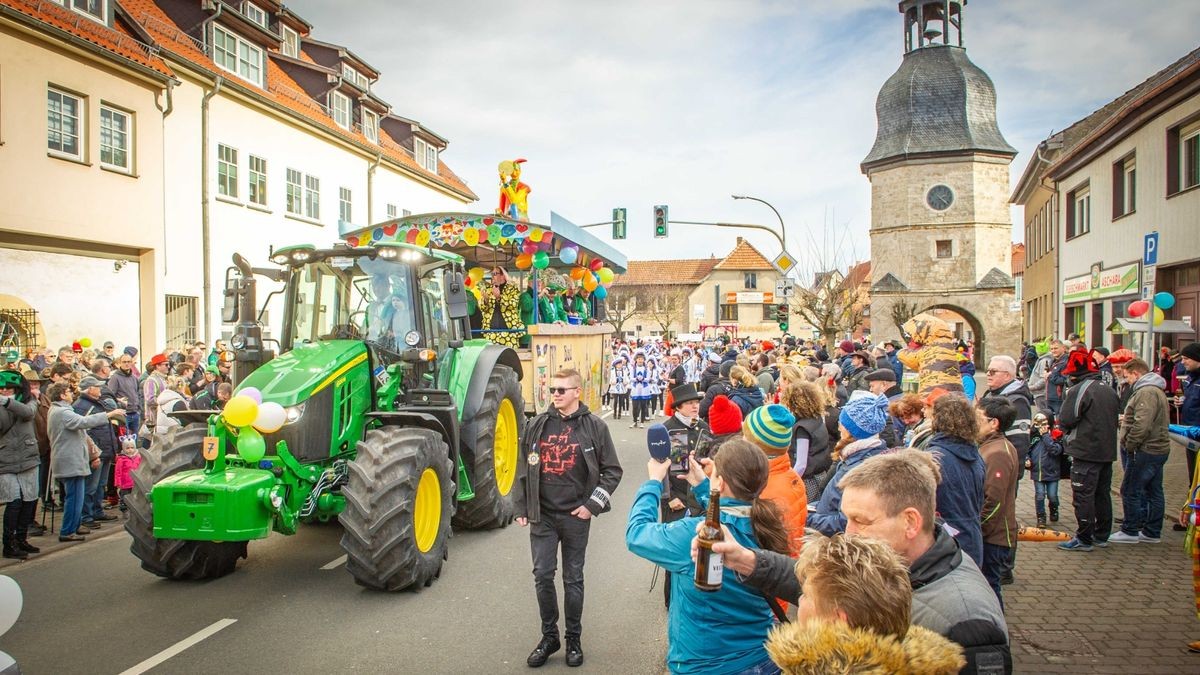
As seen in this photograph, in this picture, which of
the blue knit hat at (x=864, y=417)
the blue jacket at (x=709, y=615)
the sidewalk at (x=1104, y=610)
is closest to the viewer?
the blue jacket at (x=709, y=615)

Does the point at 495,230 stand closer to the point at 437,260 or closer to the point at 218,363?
the point at 437,260

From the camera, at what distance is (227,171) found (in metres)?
19.5

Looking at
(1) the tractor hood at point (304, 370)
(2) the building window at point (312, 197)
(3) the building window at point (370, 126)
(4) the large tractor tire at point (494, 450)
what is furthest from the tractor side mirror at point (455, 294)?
(3) the building window at point (370, 126)

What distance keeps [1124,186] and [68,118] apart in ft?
72.4

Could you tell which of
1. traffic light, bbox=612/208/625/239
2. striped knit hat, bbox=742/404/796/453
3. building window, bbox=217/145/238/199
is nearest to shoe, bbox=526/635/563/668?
striped knit hat, bbox=742/404/796/453

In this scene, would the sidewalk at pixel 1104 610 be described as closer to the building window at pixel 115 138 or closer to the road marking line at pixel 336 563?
the road marking line at pixel 336 563

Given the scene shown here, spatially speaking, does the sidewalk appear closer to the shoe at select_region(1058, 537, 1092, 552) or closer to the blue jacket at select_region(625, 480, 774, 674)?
the shoe at select_region(1058, 537, 1092, 552)

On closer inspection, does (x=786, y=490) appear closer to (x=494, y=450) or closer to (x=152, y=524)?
(x=152, y=524)

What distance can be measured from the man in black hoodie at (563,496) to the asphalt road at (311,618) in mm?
295

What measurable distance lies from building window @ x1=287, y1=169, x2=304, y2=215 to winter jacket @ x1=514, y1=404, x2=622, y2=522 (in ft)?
63.3

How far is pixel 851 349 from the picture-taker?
1404 cm

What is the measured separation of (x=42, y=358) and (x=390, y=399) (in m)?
7.75

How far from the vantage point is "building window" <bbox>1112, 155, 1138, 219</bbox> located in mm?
17141

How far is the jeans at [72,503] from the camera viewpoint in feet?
25.9
